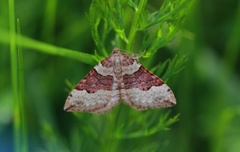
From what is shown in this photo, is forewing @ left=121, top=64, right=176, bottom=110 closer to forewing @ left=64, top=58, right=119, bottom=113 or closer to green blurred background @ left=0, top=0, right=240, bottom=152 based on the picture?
forewing @ left=64, top=58, right=119, bottom=113

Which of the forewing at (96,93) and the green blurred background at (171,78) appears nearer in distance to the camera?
the forewing at (96,93)

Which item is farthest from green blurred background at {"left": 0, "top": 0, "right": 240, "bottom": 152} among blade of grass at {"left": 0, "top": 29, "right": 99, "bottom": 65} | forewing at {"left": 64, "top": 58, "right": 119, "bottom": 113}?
forewing at {"left": 64, "top": 58, "right": 119, "bottom": 113}

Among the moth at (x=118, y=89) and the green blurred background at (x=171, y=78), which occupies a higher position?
the green blurred background at (x=171, y=78)

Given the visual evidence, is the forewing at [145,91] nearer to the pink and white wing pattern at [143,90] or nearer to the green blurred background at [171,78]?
the pink and white wing pattern at [143,90]

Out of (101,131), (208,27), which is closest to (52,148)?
(101,131)

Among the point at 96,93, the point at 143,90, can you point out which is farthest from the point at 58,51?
the point at 143,90

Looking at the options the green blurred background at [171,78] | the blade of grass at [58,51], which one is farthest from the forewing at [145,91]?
the green blurred background at [171,78]

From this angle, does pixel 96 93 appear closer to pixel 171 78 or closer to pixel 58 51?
pixel 58 51
